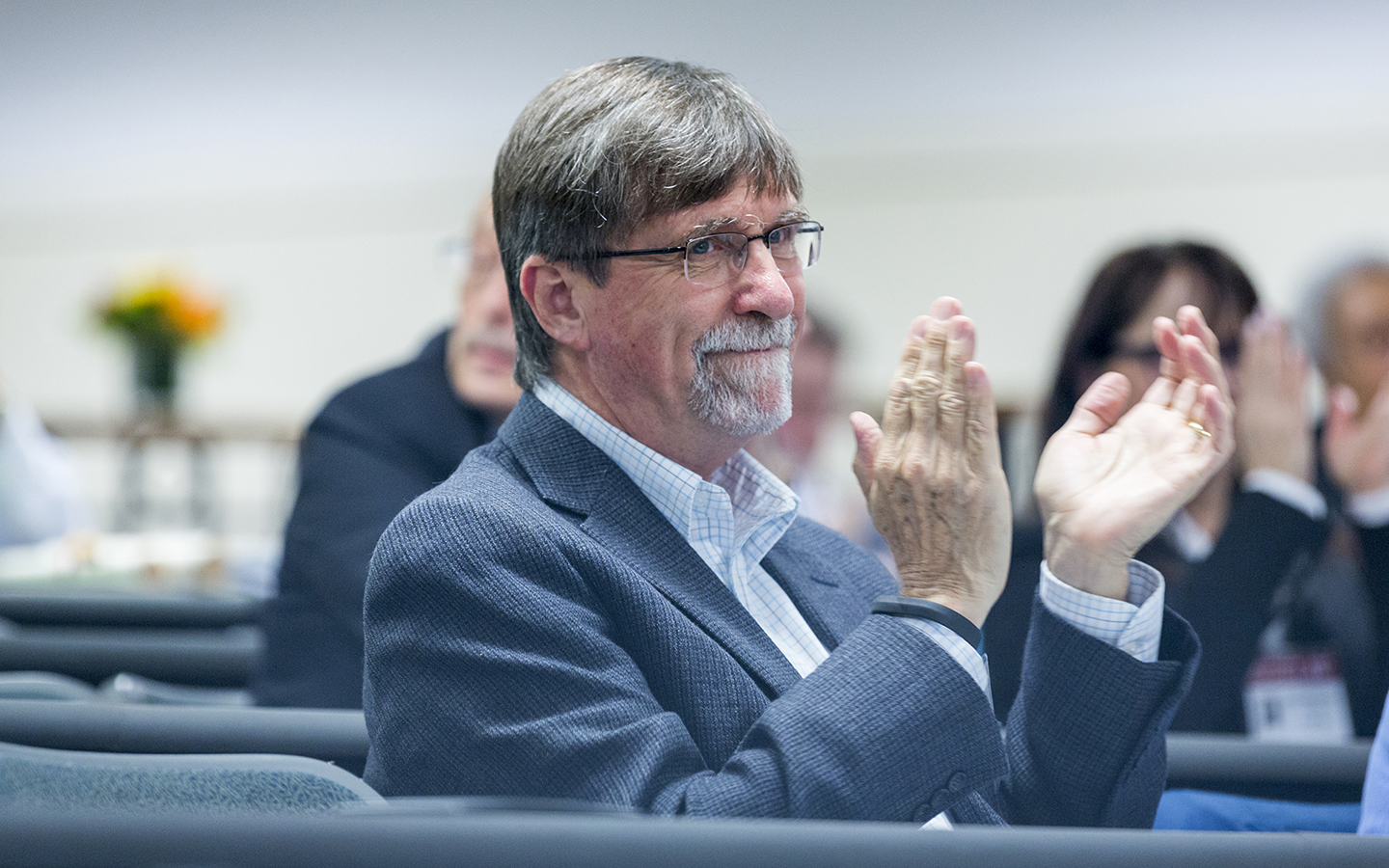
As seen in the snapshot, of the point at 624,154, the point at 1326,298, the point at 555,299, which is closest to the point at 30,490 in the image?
the point at 555,299

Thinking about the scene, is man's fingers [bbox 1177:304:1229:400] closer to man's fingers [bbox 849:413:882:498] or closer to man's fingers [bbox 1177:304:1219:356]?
man's fingers [bbox 1177:304:1219:356]

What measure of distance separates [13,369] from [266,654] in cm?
564

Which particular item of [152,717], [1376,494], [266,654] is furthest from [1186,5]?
[152,717]

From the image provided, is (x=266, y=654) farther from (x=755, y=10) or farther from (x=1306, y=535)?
(x=755, y=10)

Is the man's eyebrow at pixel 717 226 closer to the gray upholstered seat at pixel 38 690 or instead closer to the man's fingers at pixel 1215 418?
the man's fingers at pixel 1215 418

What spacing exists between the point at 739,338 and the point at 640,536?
0.17 metres

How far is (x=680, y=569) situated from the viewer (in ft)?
3.11

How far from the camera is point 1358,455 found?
5.98 feet

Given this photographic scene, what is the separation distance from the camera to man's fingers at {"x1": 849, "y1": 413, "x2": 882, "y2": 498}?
94cm

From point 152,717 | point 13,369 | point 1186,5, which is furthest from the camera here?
point 13,369

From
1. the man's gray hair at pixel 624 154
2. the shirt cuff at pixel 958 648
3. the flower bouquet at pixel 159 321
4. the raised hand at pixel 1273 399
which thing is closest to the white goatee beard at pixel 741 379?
the man's gray hair at pixel 624 154

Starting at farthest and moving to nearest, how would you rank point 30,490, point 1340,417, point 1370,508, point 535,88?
point 535,88 → point 30,490 → point 1340,417 → point 1370,508

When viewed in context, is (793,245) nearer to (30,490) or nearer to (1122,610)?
(1122,610)

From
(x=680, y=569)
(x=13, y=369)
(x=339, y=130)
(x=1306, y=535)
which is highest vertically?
(x=339, y=130)
